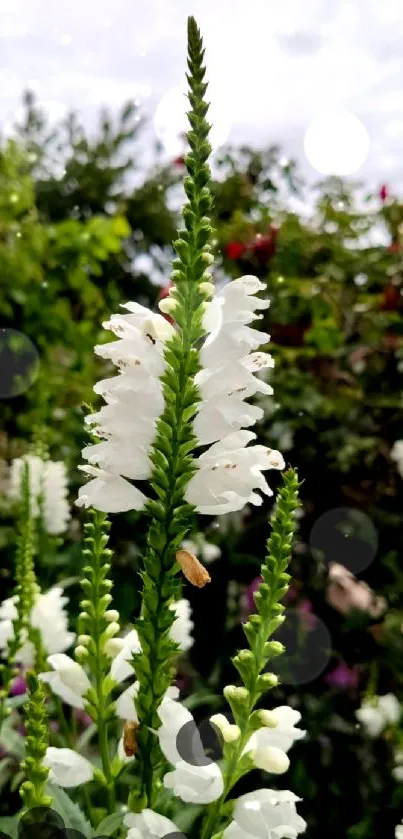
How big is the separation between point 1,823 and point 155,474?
0.53 meters

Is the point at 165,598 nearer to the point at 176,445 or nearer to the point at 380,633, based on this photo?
the point at 176,445

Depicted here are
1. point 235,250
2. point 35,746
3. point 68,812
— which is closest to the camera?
point 35,746

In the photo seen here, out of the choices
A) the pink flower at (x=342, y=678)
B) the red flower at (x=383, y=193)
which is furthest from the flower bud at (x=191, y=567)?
the red flower at (x=383, y=193)

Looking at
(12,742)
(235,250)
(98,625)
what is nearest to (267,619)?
(98,625)

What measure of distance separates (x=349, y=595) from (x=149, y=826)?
2122 mm

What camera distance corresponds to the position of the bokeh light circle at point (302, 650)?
8.15ft

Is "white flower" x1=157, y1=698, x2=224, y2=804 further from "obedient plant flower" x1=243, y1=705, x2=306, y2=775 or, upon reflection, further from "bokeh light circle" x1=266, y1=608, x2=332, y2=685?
"bokeh light circle" x1=266, y1=608, x2=332, y2=685

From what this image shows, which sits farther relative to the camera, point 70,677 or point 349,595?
point 349,595

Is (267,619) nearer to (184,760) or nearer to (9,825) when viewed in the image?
(184,760)

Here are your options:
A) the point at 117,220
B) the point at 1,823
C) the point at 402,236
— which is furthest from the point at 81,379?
the point at 1,823

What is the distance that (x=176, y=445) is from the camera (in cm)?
64

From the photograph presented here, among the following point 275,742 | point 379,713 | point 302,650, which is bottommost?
point 379,713

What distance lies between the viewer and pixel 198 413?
680 mm

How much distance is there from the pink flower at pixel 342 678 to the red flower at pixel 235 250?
150cm
